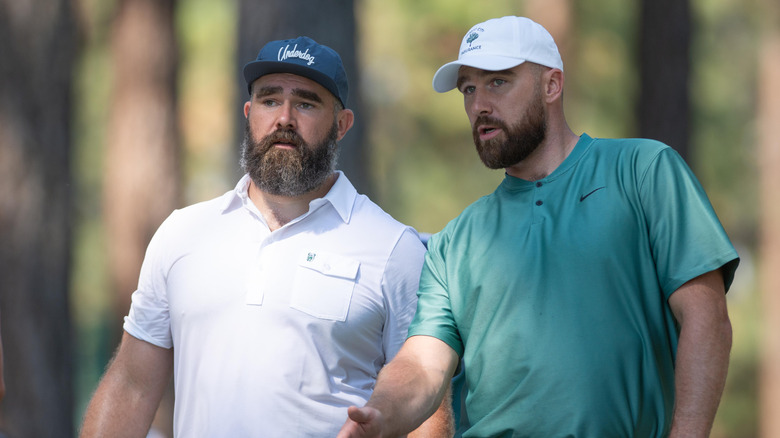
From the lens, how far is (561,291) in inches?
137

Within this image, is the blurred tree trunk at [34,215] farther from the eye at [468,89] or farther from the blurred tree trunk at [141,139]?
the eye at [468,89]

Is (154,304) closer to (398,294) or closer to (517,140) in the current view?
(398,294)

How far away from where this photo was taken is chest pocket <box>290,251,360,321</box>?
3998 mm

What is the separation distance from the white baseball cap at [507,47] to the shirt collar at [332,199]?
0.71 metres

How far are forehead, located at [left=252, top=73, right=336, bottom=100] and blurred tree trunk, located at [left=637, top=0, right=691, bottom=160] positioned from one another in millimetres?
6611

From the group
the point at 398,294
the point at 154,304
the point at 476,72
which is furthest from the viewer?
the point at 154,304

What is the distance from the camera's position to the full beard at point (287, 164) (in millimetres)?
4242

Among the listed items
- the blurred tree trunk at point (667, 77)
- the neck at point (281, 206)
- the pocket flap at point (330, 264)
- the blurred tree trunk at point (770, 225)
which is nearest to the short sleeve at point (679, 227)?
the pocket flap at point (330, 264)

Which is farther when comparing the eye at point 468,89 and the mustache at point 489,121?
the eye at point 468,89

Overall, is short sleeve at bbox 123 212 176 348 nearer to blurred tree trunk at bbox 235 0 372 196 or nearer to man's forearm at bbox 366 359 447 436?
man's forearm at bbox 366 359 447 436

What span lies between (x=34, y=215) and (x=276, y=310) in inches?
213

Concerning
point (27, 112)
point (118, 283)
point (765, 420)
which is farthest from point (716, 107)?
point (27, 112)

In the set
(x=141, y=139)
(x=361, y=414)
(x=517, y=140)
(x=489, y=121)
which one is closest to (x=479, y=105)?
(x=489, y=121)

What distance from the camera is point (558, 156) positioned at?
378cm
